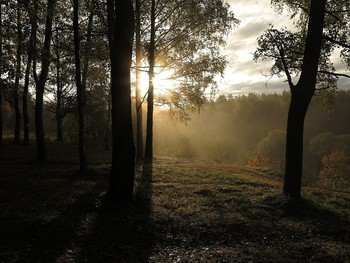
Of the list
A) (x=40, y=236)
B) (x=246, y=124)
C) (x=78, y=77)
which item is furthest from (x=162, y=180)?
(x=246, y=124)

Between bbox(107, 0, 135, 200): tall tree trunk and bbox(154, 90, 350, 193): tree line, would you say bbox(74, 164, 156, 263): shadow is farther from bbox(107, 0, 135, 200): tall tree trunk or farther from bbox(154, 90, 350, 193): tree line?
bbox(154, 90, 350, 193): tree line

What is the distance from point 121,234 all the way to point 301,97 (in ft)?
23.6

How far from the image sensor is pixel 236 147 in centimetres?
10694

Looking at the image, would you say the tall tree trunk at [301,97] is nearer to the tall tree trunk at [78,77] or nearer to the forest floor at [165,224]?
the forest floor at [165,224]

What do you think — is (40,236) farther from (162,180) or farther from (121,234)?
(162,180)

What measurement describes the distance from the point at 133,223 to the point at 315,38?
8.07 m

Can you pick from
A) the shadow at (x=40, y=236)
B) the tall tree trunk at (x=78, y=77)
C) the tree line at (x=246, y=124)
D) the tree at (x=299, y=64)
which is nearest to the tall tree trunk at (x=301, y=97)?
the tree at (x=299, y=64)

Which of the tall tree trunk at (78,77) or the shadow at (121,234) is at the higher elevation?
the tall tree trunk at (78,77)

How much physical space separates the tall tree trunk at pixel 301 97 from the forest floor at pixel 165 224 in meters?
0.84

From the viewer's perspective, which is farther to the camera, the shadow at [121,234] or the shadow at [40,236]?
the shadow at [121,234]

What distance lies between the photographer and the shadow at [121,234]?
6.30 metres

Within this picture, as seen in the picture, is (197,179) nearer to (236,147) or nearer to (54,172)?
(54,172)

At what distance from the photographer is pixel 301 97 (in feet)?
35.7

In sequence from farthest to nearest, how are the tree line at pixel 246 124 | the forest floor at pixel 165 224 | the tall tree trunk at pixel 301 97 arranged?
the tree line at pixel 246 124
the tall tree trunk at pixel 301 97
the forest floor at pixel 165 224
